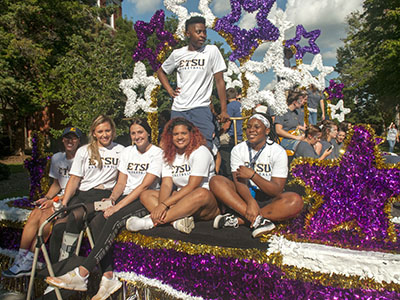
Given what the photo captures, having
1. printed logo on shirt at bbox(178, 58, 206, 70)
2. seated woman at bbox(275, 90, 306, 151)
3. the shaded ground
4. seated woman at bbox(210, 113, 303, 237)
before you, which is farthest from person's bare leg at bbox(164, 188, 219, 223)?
the shaded ground

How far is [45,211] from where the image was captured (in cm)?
369

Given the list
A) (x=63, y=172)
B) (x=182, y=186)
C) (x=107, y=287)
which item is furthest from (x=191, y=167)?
(x=63, y=172)

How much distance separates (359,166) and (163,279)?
2001 mm

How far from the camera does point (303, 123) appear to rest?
5.73 metres

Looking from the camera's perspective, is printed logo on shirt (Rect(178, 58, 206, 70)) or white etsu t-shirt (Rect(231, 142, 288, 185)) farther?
printed logo on shirt (Rect(178, 58, 206, 70))

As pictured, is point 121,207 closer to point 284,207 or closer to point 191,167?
point 191,167

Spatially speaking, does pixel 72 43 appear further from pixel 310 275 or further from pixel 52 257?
pixel 310 275

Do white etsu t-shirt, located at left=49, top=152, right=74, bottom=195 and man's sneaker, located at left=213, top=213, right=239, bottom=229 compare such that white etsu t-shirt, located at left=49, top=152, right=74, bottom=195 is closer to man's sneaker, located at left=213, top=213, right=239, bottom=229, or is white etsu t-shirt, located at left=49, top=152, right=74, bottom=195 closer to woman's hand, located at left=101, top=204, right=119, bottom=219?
woman's hand, located at left=101, top=204, right=119, bottom=219

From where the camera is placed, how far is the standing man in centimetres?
433

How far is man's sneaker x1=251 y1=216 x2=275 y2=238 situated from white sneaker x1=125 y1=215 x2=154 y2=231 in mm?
1011

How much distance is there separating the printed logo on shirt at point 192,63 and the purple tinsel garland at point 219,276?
2315 millimetres

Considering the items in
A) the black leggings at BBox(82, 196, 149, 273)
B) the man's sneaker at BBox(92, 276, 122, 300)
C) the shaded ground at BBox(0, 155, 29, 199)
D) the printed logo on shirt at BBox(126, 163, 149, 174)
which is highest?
the printed logo on shirt at BBox(126, 163, 149, 174)

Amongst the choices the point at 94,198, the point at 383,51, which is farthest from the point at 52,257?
the point at 383,51

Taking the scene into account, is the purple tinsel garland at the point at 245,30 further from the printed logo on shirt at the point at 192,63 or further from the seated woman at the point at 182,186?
the seated woman at the point at 182,186
